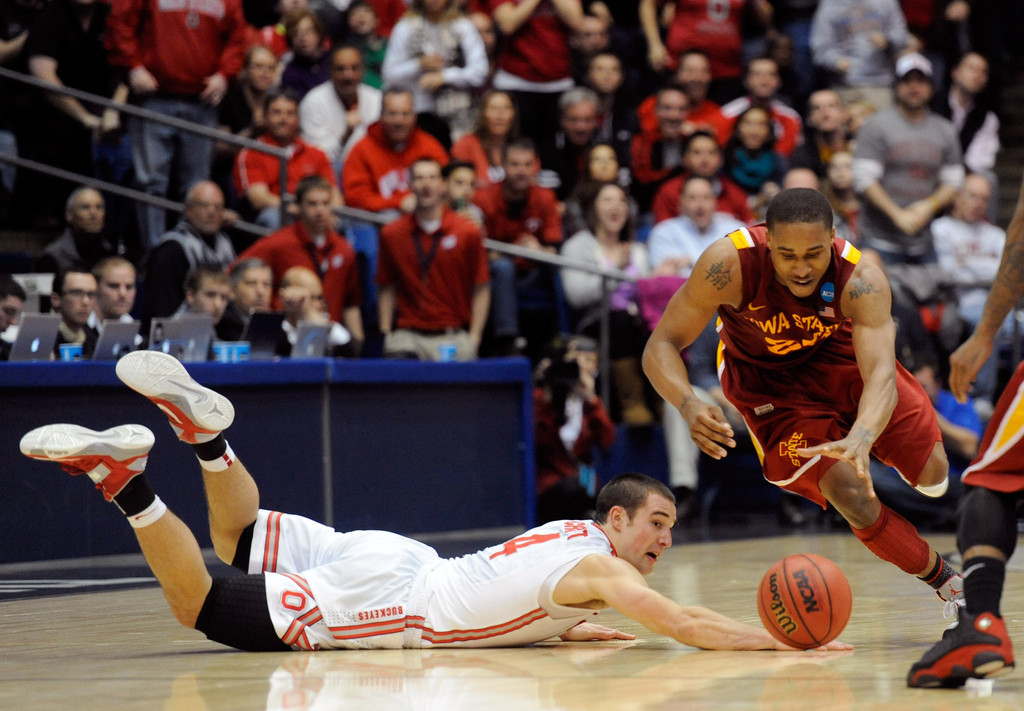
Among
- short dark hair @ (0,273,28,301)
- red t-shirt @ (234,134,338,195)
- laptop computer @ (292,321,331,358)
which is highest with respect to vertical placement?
red t-shirt @ (234,134,338,195)

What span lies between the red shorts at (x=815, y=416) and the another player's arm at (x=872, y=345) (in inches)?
20.0

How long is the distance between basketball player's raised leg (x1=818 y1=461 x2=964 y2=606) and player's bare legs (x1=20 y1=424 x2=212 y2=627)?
263 cm

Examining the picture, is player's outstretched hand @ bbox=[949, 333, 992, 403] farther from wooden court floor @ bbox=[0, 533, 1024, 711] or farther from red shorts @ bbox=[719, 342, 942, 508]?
red shorts @ bbox=[719, 342, 942, 508]

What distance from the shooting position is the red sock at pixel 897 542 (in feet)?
19.4

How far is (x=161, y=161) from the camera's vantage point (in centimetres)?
1142

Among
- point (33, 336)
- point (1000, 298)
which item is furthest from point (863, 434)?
point (33, 336)

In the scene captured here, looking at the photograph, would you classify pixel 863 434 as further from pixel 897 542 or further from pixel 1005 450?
pixel 897 542

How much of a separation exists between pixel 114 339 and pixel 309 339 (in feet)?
4.58

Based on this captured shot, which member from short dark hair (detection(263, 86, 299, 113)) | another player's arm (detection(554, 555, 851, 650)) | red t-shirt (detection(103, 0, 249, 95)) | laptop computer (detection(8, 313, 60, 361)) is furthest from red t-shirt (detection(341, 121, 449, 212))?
another player's arm (detection(554, 555, 851, 650))

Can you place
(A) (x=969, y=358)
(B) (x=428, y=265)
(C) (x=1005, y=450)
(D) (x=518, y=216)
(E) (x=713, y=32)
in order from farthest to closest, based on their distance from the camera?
(E) (x=713, y=32) < (D) (x=518, y=216) < (B) (x=428, y=265) < (A) (x=969, y=358) < (C) (x=1005, y=450)

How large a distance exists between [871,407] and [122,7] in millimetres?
8431

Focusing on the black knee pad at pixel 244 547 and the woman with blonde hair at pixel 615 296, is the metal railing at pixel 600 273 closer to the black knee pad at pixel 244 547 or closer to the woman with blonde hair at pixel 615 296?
the woman with blonde hair at pixel 615 296

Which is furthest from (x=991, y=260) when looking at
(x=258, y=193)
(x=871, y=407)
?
(x=871, y=407)

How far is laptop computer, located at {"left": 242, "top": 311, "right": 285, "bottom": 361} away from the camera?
9.49 meters
